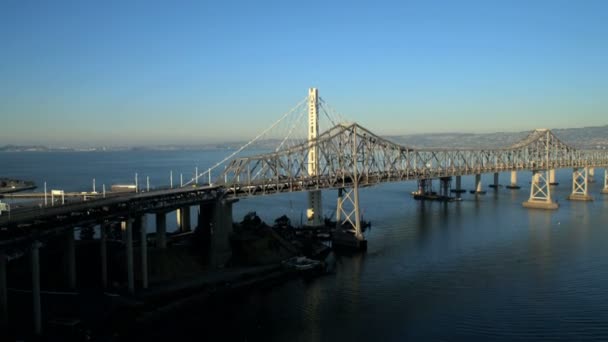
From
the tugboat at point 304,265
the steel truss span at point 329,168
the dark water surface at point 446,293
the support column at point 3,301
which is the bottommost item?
the dark water surface at point 446,293

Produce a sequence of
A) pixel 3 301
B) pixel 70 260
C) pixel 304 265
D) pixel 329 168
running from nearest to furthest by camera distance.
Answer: pixel 3 301 < pixel 70 260 < pixel 304 265 < pixel 329 168

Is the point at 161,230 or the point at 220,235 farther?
the point at 220,235

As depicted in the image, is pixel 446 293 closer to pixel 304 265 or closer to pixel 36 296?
pixel 304 265

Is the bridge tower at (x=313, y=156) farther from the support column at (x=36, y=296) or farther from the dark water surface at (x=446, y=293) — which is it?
the support column at (x=36, y=296)

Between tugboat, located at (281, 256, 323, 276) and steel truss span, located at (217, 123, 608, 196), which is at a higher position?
steel truss span, located at (217, 123, 608, 196)

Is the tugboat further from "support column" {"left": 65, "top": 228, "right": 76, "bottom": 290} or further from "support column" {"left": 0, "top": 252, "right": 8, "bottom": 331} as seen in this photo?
"support column" {"left": 0, "top": 252, "right": 8, "bottom": 331}

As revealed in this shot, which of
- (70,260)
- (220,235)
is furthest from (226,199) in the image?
(70,260)

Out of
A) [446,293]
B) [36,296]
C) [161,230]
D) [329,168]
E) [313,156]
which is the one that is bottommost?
[446,293]

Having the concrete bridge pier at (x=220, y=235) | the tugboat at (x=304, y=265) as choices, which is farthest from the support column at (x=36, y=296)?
the tugboat at (x=304, y=265)

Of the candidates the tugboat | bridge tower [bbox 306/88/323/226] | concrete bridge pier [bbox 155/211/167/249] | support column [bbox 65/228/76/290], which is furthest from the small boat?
support column [bbox 65/228/76/290]
